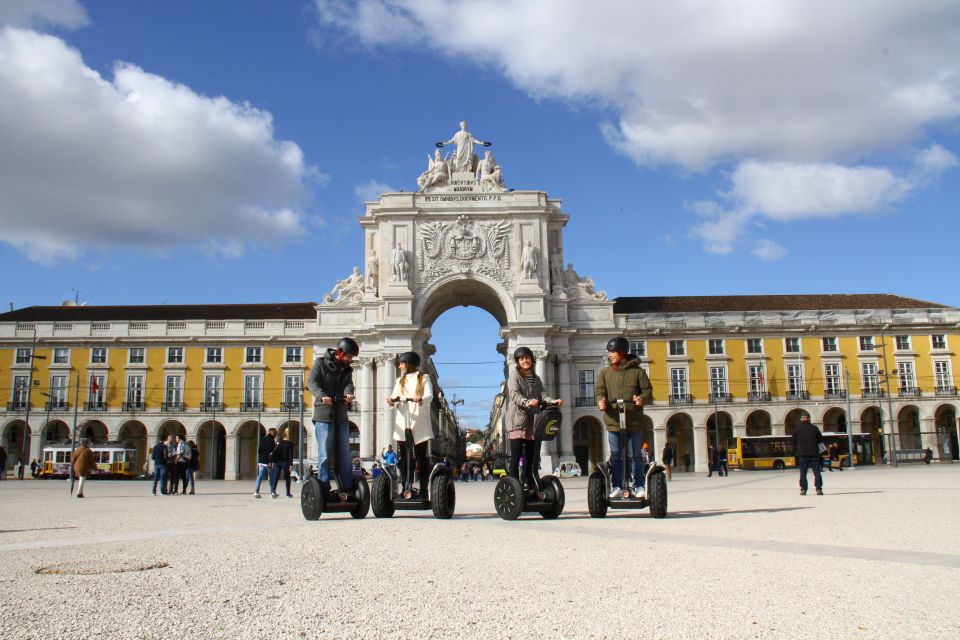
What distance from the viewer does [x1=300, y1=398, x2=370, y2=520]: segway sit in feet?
36.2

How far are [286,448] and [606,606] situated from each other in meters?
18.2

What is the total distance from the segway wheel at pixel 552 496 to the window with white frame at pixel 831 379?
2095 inches

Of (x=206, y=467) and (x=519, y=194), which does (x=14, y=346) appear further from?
(x=519, y=194)

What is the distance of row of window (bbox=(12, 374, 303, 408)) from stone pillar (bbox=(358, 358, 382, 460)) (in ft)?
21.6

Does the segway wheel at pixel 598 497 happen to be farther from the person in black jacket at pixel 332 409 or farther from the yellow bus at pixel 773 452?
the yellow bus at pixel 773 452

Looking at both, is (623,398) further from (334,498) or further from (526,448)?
(334,498)

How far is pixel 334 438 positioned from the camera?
11.3 meters

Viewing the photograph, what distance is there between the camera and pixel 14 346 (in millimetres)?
60406

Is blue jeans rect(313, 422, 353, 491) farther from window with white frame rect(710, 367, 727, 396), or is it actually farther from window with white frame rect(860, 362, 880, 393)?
window with white frame rect(860, 362, 880, 393)

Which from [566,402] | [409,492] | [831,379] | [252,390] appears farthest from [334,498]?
[831,379]

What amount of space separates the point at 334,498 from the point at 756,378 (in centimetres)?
5272

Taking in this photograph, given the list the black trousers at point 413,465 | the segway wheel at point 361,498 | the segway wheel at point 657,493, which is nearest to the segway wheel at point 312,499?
the segway wheel at point 361,498

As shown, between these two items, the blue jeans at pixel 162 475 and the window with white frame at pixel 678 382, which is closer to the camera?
the blue jeans at pixel 162 475

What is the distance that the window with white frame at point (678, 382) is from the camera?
2328 inches
